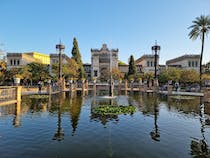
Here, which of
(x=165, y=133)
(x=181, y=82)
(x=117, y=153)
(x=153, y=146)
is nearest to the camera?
(x=117, y=153)

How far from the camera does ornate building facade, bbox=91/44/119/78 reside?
104000 millimetres

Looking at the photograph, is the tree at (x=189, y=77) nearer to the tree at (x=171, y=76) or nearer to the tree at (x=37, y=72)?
the tree at (x=171, y=76)

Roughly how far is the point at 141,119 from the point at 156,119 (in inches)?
45.7

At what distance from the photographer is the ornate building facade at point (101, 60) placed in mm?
104000

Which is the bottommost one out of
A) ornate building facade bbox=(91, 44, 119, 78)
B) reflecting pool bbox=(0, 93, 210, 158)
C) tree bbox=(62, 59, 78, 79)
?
reflecting pool bbox=(0, 93, 210, 158)

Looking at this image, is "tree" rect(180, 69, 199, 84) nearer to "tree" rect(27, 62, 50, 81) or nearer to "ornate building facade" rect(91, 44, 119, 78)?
"tree" rect(27, 62, 50, 81)

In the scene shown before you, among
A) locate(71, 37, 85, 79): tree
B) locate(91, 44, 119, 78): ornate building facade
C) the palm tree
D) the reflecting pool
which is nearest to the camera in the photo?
the reflecting pool

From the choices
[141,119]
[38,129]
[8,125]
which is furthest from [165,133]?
[8,125]

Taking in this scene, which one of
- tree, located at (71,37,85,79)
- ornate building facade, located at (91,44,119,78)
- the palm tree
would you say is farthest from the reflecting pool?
ornate building facade, located at (91,44,119,78)

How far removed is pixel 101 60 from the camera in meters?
106

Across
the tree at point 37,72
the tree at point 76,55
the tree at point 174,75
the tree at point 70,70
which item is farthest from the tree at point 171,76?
the tree at point 37,72

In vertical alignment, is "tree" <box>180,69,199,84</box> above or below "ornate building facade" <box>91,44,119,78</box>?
below

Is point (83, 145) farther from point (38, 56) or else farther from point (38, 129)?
point (38, 56)

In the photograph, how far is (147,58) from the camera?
4090 inches
